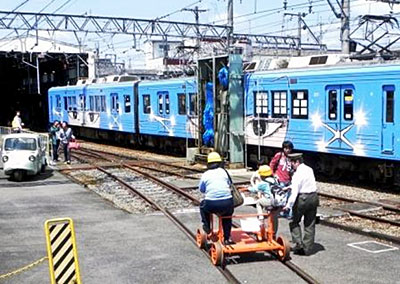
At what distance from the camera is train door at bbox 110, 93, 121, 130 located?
31186 millimetres

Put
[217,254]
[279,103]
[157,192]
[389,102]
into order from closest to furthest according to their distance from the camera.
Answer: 1. [217,254]
2. [389,102]
3. [157,192]
4. [279,103]

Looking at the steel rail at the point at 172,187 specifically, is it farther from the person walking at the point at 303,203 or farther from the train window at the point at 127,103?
the train window at the point at 127,103

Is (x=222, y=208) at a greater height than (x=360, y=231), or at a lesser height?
greater

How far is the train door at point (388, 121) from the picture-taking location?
47.5ft

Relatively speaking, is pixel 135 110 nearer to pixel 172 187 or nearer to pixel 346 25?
pixel 346 25

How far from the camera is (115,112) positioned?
103 ft

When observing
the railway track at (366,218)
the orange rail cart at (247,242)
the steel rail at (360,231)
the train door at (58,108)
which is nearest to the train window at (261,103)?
the railway track at (366,218)

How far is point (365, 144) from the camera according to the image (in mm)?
15266

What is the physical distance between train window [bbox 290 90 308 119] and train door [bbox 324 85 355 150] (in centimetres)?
95

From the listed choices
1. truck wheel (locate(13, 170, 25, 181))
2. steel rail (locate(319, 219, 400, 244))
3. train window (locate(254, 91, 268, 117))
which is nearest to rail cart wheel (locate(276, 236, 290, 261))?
steel rail (locate(319, 219, 400, 244))

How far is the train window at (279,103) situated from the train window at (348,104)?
2578 millimetres

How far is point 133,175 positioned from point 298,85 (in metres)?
6.03

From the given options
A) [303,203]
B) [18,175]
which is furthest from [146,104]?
[303,203]

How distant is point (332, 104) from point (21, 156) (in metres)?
9.38
